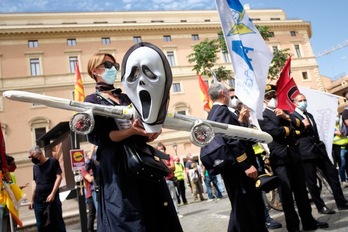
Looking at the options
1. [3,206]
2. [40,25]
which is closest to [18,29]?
[40,25]

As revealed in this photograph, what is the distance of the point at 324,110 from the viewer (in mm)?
5996

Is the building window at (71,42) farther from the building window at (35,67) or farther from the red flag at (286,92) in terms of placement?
the red flag at (286,92)

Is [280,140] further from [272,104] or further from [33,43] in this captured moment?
[33,43]

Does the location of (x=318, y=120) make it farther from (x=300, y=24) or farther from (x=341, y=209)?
(x=300, y=24)

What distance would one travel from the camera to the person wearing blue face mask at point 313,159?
16.5ft

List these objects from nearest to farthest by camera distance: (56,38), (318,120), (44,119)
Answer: (318,120) → (44,119) → (56,38)

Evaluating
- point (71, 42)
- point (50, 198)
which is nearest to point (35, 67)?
point (71, 42)

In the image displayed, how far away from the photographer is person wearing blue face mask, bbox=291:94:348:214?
5.04 meters

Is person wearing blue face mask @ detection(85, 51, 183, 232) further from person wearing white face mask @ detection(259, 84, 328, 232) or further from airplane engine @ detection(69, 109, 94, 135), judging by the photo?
person wearing white face mask @ detection(259, 84, 328, 232)

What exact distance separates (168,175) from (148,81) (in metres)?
0.70

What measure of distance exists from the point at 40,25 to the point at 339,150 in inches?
1432

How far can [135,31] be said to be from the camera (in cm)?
3953

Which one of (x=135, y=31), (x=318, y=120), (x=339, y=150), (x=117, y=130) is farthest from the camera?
(x=135, y=31)

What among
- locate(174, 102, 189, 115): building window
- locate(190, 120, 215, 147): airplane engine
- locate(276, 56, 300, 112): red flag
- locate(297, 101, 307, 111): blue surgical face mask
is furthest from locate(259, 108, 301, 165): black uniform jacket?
locate(174, 102, 189, 115): building window
